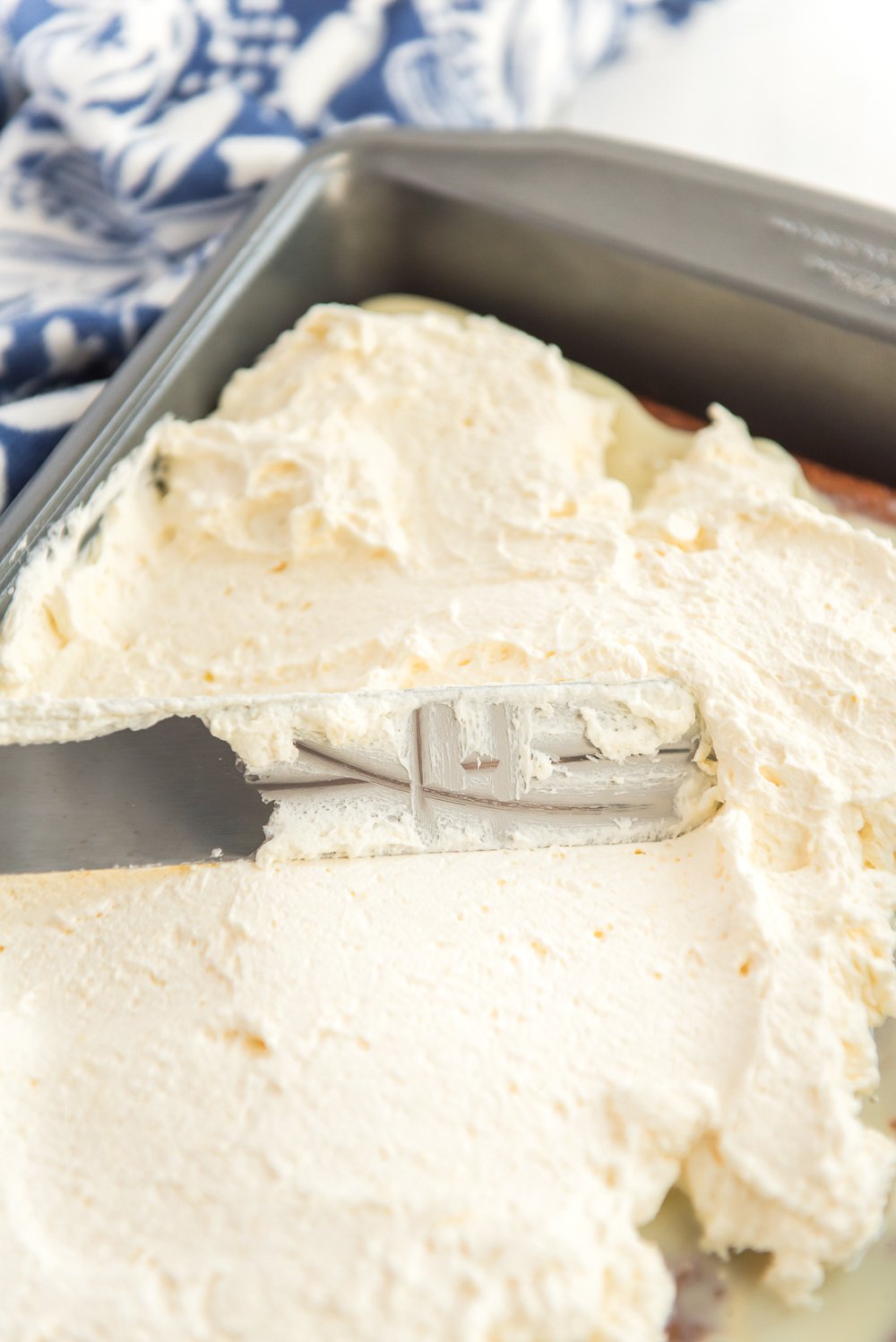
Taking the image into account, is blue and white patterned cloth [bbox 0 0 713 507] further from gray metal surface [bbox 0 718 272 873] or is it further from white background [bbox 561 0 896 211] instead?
gray metal surface [bbox 0 718 272 873]

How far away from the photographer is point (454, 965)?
0.70 meters

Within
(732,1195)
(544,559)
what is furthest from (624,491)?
(732,1195)

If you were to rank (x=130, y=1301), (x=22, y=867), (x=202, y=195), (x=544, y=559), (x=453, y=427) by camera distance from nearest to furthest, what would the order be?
(x=130, y=1301) → (x=22, y=867) → (x=544, y=559) → (x=453, y=427) → (x=202, y=195)

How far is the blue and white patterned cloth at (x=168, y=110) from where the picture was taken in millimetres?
1150

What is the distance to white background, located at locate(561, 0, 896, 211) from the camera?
1.33 meters

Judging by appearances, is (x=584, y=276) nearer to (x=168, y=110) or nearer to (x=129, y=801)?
(x=168, y=110)

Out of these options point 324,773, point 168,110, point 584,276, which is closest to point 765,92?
point 584,276

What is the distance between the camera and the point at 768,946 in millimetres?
688

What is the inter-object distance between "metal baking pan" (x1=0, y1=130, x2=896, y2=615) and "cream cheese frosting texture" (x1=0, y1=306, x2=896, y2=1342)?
109 millimetres

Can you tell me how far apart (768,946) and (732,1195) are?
0.14 metres

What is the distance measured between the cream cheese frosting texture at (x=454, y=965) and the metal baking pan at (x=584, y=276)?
0.36ft

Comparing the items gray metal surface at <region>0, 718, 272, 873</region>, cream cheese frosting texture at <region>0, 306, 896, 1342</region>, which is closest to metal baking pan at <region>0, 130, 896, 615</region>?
cream cheese frosting texture at <region>0, 306, 896, 1342</region>

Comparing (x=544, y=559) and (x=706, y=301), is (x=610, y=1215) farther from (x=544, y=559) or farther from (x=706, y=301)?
(x=706, y=301)

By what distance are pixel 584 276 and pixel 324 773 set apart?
59cm
